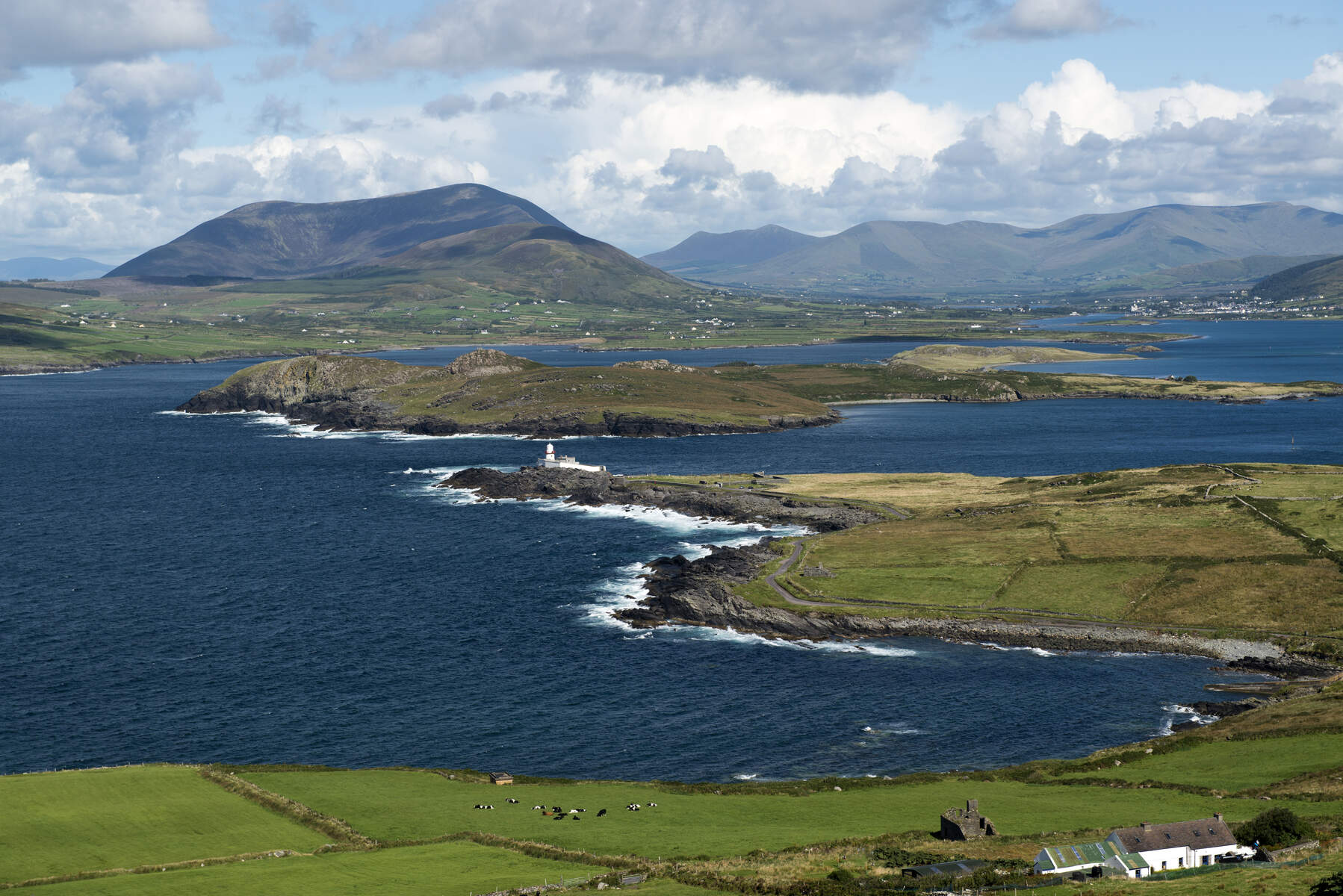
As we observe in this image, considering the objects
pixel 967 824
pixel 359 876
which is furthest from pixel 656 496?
pixel 359 876

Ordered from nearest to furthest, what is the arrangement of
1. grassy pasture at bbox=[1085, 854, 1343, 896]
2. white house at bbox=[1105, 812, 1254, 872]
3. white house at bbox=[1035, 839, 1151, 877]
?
grassy pasture at bbox=[1085, 854, 1343, 896]
white house at bbox=[1035, 839, 1151, 877]
white house at bbox=[1105, 812, 1254, 872]

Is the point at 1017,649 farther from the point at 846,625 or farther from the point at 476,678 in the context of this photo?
the point at 476,678

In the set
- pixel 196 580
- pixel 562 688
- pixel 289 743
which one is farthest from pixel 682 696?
pixel 196 580

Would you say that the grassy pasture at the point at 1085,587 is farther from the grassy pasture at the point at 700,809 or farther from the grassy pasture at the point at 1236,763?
the grassy pasture at the point at 700,809

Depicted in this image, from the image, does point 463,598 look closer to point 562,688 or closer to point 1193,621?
point 562,688

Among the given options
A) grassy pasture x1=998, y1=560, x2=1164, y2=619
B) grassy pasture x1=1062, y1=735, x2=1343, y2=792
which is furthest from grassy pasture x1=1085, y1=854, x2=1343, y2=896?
grassy pasture x1=998, y1=560, x2=1164, y2=619

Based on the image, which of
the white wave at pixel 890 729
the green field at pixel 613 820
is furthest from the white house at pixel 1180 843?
the white wave at pixel 890 729

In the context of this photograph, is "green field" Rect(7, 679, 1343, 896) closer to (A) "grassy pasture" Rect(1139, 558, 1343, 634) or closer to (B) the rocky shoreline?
(B) the rocky shoreline
